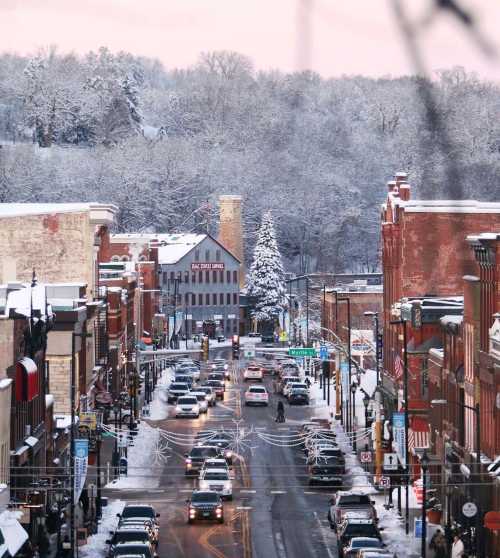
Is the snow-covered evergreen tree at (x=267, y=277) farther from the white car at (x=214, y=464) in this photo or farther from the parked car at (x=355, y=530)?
the parked car at (x=355, y=530)

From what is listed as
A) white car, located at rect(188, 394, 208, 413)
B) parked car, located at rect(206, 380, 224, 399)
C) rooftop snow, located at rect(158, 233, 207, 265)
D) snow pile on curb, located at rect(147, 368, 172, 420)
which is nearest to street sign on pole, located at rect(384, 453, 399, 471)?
snow pile on curb, located at rect(147, 368, 172, 420)

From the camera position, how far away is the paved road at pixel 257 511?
4781 centimetres

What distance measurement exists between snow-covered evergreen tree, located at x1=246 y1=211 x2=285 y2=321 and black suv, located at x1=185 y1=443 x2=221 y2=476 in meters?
101

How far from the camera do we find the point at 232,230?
607 feet

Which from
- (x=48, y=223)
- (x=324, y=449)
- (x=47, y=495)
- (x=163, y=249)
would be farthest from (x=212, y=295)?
(x=47, y=495)

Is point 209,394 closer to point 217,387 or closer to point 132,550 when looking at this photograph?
point 217,387

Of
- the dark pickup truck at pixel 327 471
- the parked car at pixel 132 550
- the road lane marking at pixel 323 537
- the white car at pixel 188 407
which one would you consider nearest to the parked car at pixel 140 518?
the parked car at pixel 132 550

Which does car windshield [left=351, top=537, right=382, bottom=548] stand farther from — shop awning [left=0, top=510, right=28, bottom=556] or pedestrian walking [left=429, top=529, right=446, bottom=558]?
shop awning [left=0, top=510, right=28, bottom=556]

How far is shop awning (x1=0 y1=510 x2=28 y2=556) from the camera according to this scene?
119 ft

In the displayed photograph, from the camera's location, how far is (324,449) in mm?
65312

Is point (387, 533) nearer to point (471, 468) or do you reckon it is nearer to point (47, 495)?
point (471, 468)

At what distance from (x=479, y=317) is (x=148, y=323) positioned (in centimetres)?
8629

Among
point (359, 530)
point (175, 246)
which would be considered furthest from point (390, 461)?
point (175, 246)

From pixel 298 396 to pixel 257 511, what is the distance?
43251mm
